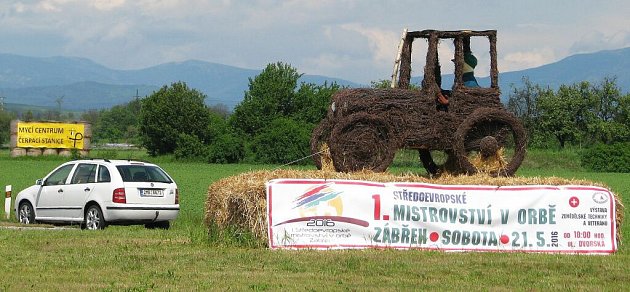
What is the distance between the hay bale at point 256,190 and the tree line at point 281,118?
47.9m

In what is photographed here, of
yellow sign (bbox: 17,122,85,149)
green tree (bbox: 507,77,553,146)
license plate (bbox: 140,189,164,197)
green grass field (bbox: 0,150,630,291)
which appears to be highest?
green tree (bbox: 507,77,553,146)

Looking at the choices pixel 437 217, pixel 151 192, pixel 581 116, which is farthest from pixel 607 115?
pixel 437 217

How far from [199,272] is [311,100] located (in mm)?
60776

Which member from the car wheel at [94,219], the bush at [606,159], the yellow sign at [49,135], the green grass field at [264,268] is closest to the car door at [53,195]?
the car wheel at [94,219]

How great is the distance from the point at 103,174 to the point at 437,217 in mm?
8026

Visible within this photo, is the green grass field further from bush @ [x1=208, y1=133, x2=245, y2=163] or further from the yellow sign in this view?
the yellow sign

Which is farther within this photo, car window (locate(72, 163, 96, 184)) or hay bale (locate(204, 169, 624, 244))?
car window (locate(72, 163, 96, 184))

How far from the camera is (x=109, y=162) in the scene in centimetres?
2106

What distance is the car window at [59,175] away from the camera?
21938 mm

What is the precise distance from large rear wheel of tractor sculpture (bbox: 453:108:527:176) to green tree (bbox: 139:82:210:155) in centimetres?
5973

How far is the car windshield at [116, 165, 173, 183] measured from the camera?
20.8 m

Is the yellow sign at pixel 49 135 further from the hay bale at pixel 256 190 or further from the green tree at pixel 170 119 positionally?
the hay bale at pixel 256 190

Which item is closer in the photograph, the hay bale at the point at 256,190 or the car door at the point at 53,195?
the hay bale at the point at 256,190

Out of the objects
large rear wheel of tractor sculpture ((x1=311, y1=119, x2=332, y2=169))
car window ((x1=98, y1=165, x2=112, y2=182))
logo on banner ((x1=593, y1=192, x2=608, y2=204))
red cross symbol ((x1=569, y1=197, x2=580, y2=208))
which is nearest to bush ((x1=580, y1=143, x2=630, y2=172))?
car window ((x1=98, y1=165, x2=112, y2=182))
